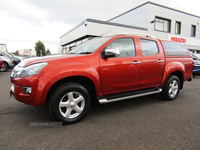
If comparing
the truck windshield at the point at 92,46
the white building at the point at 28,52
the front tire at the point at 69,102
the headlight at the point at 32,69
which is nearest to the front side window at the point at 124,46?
the truck windshield at the point at 92,46

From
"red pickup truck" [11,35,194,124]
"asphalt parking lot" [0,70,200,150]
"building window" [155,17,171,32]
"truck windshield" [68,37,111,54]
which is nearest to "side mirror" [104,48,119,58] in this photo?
"red pickup truck" [11,35,194,124]

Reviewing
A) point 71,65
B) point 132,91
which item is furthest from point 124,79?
point 71,65

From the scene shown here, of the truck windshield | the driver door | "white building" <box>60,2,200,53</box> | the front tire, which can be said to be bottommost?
the front tire

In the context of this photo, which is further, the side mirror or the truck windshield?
the truck windshield

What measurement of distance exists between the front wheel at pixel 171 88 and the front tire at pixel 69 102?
2.47m

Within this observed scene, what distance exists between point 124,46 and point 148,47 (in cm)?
80

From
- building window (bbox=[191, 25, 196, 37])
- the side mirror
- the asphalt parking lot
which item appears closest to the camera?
the asphalt parking lot

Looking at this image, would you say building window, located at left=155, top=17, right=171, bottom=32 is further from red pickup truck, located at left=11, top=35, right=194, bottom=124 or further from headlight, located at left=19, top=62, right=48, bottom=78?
headlight, located at left=19, top=62, right=48, bottom=78

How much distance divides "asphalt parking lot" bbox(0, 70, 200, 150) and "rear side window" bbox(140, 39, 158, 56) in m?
1.40

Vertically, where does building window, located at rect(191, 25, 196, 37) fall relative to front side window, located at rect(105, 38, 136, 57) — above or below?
above

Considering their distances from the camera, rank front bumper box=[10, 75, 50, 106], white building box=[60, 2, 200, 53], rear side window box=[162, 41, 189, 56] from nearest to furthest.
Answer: front bumper box=[10, 75, 50, 106]
rear side window box=[162, 41, 189, 56]
white building box=[60, 2, 200, 53]

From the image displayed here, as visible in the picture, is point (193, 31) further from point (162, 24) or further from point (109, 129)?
point (109, 129)

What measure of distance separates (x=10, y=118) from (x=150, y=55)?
348cm

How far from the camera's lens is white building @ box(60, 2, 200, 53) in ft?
56.1
